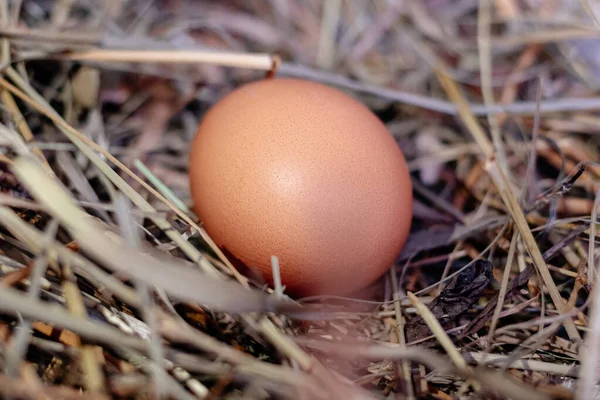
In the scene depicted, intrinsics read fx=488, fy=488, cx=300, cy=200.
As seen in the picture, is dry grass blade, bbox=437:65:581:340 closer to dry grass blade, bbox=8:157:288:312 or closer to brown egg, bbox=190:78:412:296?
brown egg, bbox=190:78:412:296

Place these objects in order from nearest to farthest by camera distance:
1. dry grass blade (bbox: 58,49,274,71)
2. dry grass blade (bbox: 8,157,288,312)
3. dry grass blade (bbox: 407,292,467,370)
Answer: dry grass blade (bbox: 8,157,288,312) < dry grass blade (bbox: 407,292,467,370) < dry grass blade (bbox: 58,49,274,71)

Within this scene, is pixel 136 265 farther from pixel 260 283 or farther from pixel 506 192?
pixel 506 192

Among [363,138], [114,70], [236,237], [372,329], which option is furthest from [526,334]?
[114,70]

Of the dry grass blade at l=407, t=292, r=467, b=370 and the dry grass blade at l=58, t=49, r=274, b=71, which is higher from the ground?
the dry grass blade at l=58, t=49, r=274, b=71

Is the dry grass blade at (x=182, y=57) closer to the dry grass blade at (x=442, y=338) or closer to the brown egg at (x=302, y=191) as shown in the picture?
the brown egg at (x=302, y=191)

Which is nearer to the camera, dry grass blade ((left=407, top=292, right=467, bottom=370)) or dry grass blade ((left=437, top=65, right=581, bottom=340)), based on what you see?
dry grass blade ((left=407, top=292, right=467, bottom=370))

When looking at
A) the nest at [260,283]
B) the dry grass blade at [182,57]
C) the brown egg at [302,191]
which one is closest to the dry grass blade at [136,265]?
the nest at [260,283]

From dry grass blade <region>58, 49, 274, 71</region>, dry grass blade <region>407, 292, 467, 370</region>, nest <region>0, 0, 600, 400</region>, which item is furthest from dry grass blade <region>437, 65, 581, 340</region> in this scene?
dry grass blade <region>58, 49, 274, 71</region>

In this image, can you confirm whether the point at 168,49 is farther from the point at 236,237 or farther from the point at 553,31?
the point at 553,31

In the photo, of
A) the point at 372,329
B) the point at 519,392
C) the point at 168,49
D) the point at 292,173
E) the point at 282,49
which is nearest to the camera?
the point at 519,392
